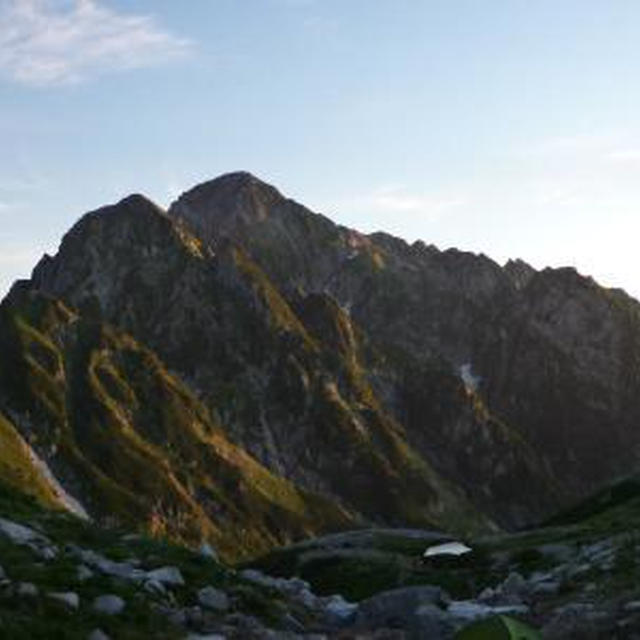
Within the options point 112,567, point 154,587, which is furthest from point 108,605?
point 112,567

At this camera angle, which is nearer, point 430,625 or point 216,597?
point 216,597

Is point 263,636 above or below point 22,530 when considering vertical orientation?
below

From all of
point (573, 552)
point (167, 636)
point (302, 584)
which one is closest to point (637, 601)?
point (167, 636)

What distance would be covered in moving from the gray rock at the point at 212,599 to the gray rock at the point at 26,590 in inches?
239

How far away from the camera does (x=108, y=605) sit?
24578 millimetres

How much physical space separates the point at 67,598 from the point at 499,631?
8685mm

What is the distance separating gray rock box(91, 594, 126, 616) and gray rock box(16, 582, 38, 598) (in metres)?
1.35

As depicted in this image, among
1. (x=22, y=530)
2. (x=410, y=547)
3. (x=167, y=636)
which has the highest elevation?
(x=22, y=530)

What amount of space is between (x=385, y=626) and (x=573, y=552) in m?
20.7

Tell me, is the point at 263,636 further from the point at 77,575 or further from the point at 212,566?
the point at 212,566

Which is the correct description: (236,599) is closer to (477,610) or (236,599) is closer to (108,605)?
(108,605)

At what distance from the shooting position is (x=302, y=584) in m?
46.8

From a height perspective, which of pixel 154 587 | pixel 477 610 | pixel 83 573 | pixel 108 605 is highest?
pixel 83 573

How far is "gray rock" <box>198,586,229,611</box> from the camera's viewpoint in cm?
2881
